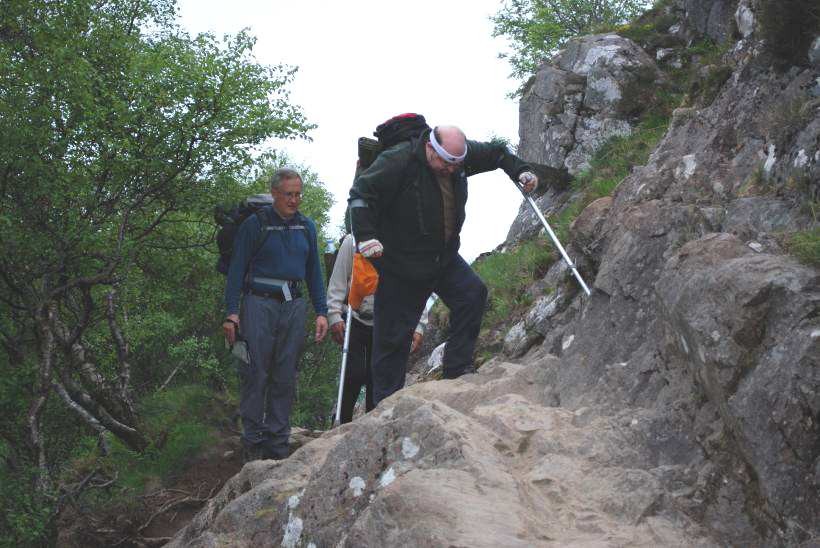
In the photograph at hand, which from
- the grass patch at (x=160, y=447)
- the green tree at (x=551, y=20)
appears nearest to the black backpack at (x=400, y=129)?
the grass patch at (x=160, y=447)

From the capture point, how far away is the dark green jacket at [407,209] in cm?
678

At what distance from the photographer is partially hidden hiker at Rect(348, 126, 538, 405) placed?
268 inches

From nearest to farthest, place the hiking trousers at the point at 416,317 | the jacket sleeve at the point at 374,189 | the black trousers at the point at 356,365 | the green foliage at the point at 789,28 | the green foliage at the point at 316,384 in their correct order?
the jacket sleeve at the point at 374,189 → the green foliage at the point at 789,28 → the hiking trousers at the point at 416,317 → the black trousers at the point at 356,365 → the green foliage at the point at 316,384

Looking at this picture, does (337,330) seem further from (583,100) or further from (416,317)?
(583,100)

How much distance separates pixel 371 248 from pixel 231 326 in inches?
64.4

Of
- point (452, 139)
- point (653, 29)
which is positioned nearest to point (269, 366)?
point (452, 139)

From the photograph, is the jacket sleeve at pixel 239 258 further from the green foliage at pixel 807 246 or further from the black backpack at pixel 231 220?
the green foliage at pixel 807 246

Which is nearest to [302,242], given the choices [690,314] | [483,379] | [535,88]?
[483,379]

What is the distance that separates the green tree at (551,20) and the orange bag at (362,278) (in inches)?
1292

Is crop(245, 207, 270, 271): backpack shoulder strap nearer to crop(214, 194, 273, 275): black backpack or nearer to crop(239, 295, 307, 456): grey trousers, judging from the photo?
crop(214, 194, 273, 275): black backpack

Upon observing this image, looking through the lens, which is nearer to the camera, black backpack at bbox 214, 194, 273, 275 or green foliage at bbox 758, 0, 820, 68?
green foliage at bbox 758, 0, 820, 68

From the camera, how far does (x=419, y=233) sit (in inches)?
276

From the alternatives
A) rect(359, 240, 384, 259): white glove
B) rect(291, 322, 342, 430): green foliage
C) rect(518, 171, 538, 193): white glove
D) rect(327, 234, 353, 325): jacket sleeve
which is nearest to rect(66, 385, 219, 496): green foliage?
rect(327, 234, 353, 325): jacket sleeve

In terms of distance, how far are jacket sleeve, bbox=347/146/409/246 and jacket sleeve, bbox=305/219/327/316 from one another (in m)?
1.15
